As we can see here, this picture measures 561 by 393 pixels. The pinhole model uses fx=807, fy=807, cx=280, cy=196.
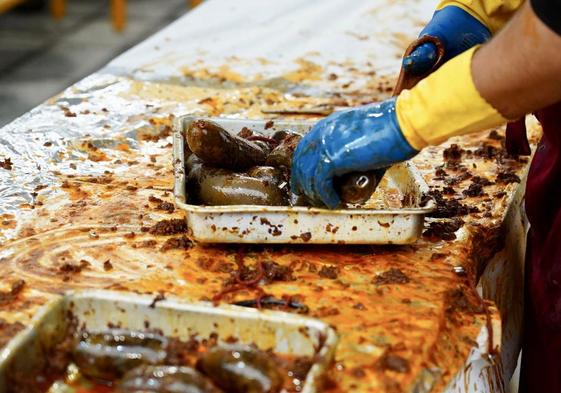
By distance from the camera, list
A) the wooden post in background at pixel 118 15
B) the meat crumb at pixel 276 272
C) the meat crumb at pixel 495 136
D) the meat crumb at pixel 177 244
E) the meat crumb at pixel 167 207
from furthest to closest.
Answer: the wooden post in background at pixel 118 15, the meat crumb at pixel 495 136, the meat crumb at pixel 167 207, the meat crumb at pixel 177 244, the meat crumb at pixel 276 272

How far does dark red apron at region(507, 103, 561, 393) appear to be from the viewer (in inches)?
91.0

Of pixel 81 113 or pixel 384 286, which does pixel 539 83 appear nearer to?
pixel 384 286

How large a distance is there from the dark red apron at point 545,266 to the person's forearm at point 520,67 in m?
0.56

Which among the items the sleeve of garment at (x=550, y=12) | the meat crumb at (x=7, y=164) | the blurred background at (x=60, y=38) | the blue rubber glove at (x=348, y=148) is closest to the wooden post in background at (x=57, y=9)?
the blurred background at (x=60, y=38)

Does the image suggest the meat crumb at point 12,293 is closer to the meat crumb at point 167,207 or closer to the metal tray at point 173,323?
the metal tray at point 173,323

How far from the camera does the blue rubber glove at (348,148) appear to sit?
191cm

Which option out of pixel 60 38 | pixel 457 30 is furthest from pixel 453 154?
pixel 60 38

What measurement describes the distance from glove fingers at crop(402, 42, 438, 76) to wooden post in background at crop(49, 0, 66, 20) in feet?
19.7

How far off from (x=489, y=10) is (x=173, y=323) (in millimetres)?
1496

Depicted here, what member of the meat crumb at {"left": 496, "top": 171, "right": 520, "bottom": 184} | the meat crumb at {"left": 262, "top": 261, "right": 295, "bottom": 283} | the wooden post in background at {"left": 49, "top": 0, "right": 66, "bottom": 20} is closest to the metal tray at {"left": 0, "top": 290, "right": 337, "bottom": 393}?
the meat crumb at {"left": 262, "top": 261, "right": 295, "bottom": 283}

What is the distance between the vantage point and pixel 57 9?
7781 millimetres

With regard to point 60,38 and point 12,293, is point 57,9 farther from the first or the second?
point 12,293

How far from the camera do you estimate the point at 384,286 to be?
6.47 ft

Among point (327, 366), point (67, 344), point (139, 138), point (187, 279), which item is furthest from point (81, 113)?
point (327, 366)
